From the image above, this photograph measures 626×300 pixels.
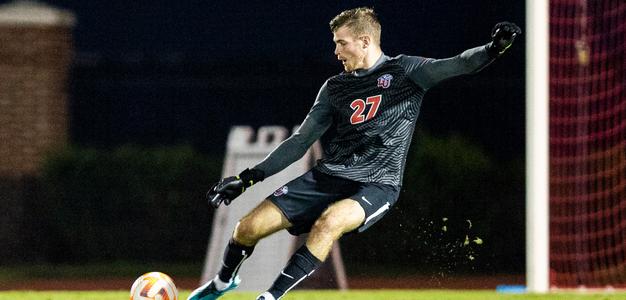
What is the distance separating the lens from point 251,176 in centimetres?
776

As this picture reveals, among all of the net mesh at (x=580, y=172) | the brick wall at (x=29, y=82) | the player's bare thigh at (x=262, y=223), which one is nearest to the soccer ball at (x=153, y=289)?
the player's bare thigh at (x=262, y=223)

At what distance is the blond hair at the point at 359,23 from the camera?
25.0 feet

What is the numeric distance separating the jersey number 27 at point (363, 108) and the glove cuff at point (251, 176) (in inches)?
23.0

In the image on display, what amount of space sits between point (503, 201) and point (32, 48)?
605 cm

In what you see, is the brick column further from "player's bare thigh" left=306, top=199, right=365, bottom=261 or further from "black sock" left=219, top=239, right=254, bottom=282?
"player's bare thigh" left=306, top=199, right=365, bottom=261

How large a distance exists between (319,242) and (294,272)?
0.68 feet

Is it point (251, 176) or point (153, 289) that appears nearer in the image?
point (251, 176)

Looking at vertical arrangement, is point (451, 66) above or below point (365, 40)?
below

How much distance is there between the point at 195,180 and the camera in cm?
1572

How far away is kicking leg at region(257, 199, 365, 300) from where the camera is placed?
7.25 meters

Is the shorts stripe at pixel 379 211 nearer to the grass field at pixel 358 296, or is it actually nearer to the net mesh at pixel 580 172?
the grass field at pixel 358 296

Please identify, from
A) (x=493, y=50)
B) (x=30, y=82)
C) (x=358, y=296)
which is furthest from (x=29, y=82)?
(x=493, y=50)

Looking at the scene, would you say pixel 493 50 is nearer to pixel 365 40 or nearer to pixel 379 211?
pixel 365 40

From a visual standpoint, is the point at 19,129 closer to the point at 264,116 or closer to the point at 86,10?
the point at 264,116
